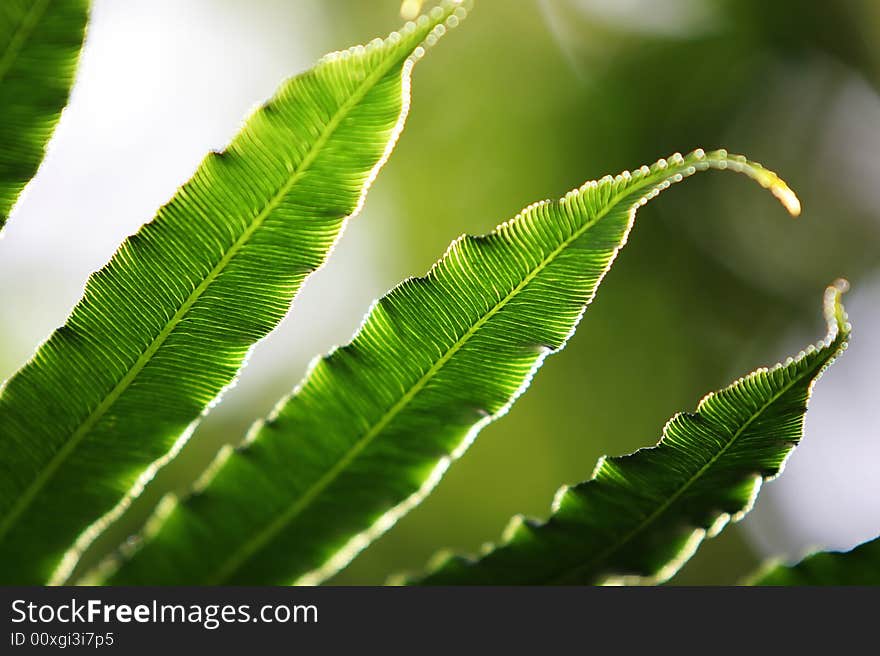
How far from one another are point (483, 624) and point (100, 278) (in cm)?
64

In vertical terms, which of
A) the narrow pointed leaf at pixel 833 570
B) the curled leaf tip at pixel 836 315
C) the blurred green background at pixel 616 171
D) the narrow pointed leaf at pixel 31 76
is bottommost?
the narrow pointed leaf at pixel 833 570

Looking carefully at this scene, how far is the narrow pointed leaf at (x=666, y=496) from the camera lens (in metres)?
1.05

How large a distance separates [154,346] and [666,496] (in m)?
0.68

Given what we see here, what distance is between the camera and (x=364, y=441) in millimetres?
1108

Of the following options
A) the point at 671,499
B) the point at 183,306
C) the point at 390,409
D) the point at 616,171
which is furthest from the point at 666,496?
the point at 616,171

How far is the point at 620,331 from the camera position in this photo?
4.83 meters

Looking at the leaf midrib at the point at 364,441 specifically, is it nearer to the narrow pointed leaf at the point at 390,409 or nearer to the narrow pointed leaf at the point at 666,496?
the narrow pointed leaf at the point at 390,409

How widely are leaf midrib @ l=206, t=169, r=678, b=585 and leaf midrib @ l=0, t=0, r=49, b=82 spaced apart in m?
0.60

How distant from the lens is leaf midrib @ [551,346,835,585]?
104cm

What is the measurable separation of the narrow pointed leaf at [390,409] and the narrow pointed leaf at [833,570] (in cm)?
42

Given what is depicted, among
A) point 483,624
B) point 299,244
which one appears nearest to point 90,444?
point 299,244

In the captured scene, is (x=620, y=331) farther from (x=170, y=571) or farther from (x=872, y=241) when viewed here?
(x=170, y=571)

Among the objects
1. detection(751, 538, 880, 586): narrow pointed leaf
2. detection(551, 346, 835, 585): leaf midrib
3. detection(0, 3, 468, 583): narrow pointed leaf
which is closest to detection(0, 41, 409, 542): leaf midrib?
detection(0, 3, 468, 583): narrow pointed leaf

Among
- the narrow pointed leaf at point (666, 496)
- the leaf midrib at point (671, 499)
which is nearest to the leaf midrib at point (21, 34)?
the narrow pointed leaf at point (666, 496)
